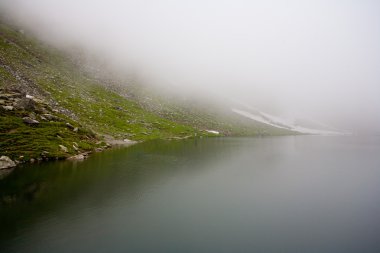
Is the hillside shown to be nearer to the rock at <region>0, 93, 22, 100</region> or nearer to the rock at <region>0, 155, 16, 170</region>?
the rock at <region>0, 93, 22, 100</region>

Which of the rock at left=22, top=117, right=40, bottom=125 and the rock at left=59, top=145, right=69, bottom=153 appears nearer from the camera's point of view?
the rock at left=59, top=145, right=69, bottom=153

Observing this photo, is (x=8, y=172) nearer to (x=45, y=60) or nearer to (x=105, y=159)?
(x=105, y=159)

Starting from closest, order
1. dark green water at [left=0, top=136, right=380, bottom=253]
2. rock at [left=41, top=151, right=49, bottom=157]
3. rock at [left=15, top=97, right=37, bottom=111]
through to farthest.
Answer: dark green water at [left=0, top=136, right=380, bottom=253]
rock at [left=41, top=151, right=49, bottom=157]
rock at [left=15, top=97, right=37, bottom=111]

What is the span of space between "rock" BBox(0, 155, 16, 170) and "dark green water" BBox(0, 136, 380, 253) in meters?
2.65

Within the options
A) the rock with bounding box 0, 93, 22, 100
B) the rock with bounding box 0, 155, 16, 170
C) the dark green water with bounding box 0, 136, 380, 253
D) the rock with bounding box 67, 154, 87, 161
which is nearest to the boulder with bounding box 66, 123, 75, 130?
the rock with bounding box 67, 154, 87, 161

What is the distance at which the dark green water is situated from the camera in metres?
22.6

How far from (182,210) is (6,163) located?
36702 mm

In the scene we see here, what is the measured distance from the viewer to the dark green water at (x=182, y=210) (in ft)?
74.3

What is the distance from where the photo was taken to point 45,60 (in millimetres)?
134375

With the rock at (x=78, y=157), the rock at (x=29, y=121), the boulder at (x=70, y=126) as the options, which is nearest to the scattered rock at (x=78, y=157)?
the rock at (x=78, y=157)

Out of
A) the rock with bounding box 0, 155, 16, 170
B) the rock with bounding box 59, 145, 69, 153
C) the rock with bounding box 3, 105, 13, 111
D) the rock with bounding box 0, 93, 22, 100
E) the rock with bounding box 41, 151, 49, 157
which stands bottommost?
the rock with bounding box 0, 155, 16, 170

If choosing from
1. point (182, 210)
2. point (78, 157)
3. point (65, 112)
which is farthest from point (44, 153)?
point (182, 210)

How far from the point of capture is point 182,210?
30.5 meters

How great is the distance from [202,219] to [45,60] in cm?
14021
